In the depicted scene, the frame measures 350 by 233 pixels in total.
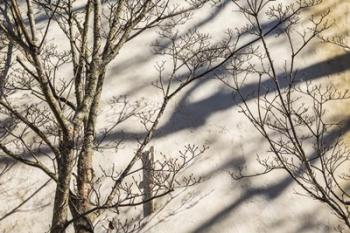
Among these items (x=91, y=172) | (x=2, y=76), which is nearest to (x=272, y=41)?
(x=91, y=172)

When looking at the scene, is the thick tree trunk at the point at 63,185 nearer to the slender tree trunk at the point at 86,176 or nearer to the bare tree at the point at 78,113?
the bare tree at the point at 78,113

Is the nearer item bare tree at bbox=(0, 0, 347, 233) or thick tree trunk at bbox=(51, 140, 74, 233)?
thick tree trunk at bbox=(51, 140, 74, 233)

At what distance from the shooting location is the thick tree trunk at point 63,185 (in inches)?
195

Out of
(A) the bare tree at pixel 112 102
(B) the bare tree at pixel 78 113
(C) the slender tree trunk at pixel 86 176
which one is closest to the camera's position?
(B) the bare tree at pixel 78 113

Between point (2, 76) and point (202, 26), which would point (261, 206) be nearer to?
point (202, 26)

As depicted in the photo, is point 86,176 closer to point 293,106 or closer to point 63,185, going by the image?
point 63,185

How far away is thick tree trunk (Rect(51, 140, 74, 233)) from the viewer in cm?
496

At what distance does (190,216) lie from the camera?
634cm

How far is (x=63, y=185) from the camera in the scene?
496 centimetres

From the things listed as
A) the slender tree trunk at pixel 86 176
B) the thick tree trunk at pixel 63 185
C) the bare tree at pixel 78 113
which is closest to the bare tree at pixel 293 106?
the bare tree at pixel 78 113

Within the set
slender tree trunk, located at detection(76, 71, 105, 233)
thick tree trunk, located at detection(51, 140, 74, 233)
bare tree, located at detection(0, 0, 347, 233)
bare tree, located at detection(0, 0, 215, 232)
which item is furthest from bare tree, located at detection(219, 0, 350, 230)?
thick tree trunk, located at detection(51, 140, 74, 233)

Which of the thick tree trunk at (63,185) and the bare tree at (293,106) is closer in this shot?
the thick tree trunk at (63,185)

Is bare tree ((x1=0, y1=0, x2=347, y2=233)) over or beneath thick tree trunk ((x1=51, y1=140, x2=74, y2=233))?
over

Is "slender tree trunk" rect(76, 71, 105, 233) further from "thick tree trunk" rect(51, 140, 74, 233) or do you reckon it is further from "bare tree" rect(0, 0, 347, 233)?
"thick tree trunk" rect(51, 140, 74, 233)
